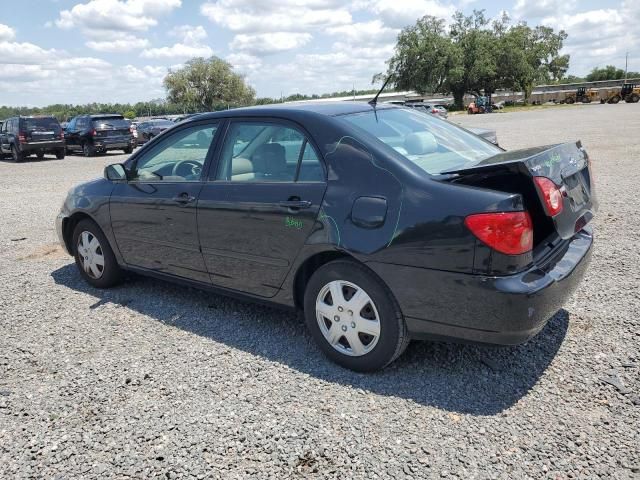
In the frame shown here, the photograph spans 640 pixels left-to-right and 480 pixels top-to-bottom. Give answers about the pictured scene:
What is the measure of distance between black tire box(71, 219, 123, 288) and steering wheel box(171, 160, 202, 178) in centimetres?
110

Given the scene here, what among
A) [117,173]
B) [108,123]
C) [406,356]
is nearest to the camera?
[406,356]

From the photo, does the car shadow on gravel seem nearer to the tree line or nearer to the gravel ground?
the gravel ground

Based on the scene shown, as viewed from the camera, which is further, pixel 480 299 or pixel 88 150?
pixel 88 150

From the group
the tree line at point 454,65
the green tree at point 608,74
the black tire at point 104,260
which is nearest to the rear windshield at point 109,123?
the black tire at point 104,260

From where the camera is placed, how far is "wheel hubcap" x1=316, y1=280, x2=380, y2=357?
3291 millimetres

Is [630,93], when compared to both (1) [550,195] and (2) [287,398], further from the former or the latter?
(2) [287,398]

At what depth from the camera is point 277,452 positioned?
2.73m

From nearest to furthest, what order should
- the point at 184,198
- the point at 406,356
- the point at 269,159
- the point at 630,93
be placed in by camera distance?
the point at 406,356
the point at 269,159
the point at 184,198
the point at 630,93

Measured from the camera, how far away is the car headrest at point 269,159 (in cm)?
375

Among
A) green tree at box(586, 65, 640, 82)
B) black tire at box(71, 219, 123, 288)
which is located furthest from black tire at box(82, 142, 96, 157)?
green tree at box(586, 65, 640, 82)

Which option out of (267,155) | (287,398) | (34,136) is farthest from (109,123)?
(287,398)

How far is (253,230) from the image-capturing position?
3.77 m

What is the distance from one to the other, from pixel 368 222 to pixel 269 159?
1.02 meters

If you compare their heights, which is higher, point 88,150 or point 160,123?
point 160,123
